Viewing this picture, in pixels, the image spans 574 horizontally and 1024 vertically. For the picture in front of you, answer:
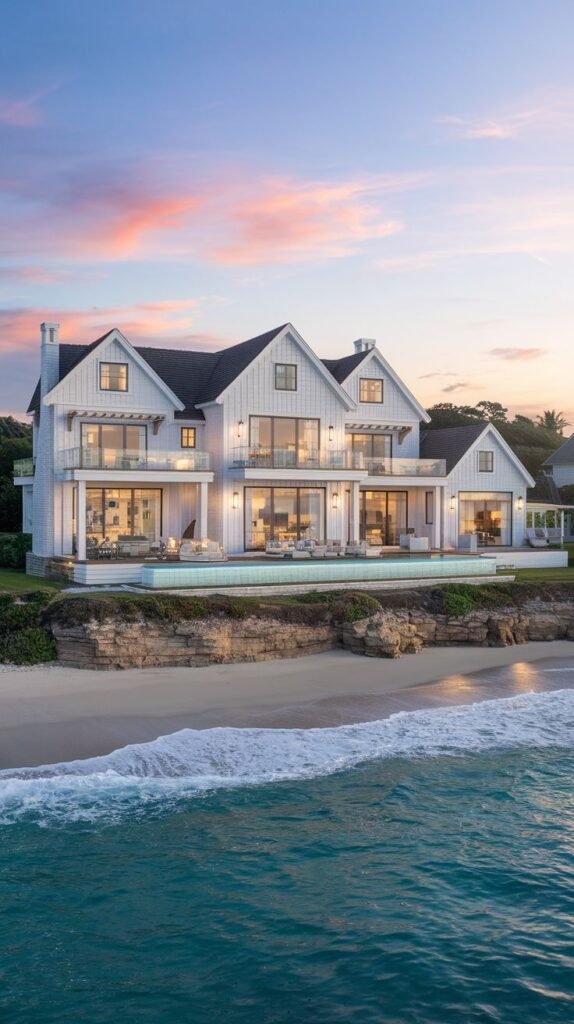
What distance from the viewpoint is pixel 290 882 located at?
11.4 metres

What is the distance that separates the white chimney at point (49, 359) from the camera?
108 ft

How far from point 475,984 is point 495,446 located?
3272 centimetres

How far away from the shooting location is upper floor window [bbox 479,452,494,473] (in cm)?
3969

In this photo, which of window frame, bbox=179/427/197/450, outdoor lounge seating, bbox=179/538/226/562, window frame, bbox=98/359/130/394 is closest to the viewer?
outdoor lounge seating, bbox=179/538/226/562

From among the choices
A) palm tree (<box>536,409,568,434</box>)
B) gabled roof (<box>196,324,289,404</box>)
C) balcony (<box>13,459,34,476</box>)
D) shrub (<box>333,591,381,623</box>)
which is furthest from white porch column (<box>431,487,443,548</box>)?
palm tree (<box>536,409,568,434</box>)

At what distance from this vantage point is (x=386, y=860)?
475 inches

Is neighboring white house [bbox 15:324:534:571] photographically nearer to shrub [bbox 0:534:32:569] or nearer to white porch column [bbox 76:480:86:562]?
white porch column [bbox 76:480:86:562]

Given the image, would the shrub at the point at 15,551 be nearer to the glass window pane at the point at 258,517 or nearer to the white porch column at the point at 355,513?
the glass window pane at the point at 258,517

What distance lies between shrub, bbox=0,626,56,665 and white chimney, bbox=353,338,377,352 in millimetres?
25340

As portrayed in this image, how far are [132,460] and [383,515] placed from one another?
42.1 ft

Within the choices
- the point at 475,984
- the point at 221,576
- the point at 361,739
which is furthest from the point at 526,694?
the point at 475,984

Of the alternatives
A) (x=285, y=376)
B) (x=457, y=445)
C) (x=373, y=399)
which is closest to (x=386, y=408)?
(x=373, y=399)

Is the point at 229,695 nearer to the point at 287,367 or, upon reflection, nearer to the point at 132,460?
the point at 132,460

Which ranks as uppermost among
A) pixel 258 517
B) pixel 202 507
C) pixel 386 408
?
pixel 386 408
